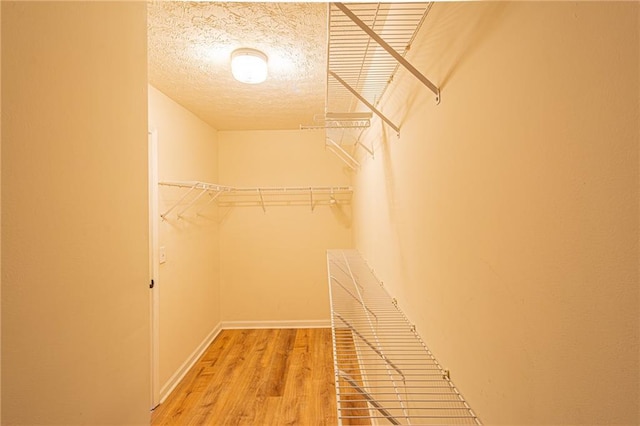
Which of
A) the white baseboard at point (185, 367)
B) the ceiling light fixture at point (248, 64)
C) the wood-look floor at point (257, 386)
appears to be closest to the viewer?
the ceiling light fixture at point (248, 64)

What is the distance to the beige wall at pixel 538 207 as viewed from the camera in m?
0.34

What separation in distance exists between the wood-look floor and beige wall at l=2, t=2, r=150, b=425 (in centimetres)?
138

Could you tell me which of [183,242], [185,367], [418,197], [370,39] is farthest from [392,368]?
[185,367]

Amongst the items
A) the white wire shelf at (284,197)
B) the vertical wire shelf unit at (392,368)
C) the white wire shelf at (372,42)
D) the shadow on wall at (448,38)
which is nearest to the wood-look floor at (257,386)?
the vertical wire shelf unit at (392,368)

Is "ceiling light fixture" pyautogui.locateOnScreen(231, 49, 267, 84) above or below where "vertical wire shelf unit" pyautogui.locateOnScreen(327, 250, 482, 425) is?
above

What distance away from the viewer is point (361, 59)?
1.26 metres

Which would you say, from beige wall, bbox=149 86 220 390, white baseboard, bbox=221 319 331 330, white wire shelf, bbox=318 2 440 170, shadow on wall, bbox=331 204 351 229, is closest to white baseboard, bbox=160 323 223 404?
beige wall, bbox=149 86 220 390

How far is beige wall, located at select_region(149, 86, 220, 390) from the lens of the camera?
226 centimetres

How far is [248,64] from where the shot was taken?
1687mm

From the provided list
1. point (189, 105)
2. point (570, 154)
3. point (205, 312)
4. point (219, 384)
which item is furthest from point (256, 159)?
point (570, 154)

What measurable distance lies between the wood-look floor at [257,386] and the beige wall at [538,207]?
1581 mm

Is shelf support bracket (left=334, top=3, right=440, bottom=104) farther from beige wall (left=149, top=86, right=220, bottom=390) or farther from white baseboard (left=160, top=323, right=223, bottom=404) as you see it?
white baseboard (left=160, top=323, right=223, bottom=404)

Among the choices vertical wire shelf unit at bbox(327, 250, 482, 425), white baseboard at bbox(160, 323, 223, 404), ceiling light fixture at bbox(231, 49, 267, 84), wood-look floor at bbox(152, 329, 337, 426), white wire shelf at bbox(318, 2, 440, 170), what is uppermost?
ceiling light fixture at bbox(231, 49, 267, 84)

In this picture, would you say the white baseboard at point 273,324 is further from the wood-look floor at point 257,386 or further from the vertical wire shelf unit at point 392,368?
the vertical wire shelf unit at point 392,368
